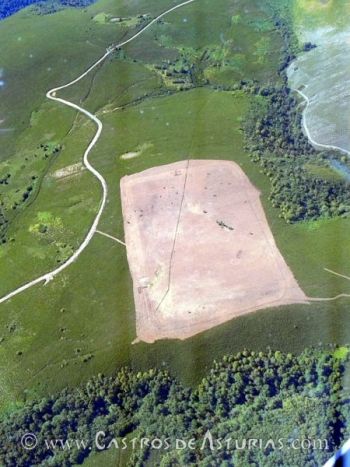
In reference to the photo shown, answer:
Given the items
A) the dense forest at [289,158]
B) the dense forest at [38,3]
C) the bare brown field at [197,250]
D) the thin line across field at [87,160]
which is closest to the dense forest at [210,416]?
the bare brown field at [197,250]

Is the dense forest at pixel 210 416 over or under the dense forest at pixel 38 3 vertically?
under

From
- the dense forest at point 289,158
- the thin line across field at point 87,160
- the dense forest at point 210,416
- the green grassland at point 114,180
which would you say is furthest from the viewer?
the dense forest at point 289,158

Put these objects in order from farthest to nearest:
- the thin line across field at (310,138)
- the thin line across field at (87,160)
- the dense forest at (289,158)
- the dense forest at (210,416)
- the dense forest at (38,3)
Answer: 1. the dense forest at (38,3)
2. the thin line across field at (310,138)
3. the dense forest at (289,158)
4. the thin line across field at (87,160)
5. the dense forest at (210,416)

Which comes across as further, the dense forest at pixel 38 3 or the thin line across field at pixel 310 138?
the dense forest at pixel 38 3

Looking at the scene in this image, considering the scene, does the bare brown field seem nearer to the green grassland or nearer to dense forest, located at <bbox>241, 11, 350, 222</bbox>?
the green grassland

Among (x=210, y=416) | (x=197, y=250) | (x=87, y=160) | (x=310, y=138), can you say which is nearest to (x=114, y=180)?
(x=87, y=160)

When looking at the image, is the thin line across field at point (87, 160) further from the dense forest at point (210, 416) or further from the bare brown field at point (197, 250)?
the dense forest at point (210, 416)

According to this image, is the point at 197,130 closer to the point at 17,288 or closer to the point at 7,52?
the point at 17,288
